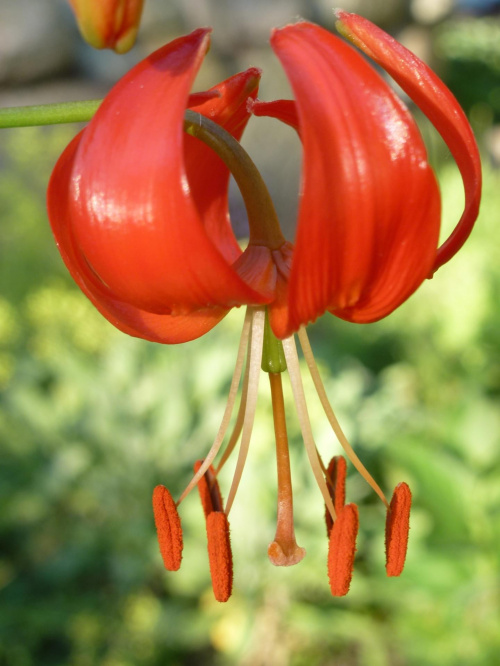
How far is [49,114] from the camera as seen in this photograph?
495 millimetres

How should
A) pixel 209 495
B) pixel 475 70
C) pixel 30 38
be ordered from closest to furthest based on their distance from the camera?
pixel 209 495
pixel 30 38
pixel 475 70

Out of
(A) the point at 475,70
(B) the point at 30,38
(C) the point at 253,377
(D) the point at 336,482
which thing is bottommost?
(A) the point at 475,70

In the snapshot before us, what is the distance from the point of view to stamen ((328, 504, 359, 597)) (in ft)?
2.03

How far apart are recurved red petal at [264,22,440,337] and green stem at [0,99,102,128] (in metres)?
0.13

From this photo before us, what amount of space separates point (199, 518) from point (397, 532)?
1.50m

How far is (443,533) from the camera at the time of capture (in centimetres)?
197

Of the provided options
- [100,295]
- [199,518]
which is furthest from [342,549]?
[199,518]

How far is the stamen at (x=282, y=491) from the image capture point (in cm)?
64

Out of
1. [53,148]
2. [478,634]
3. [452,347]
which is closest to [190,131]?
[478,634]

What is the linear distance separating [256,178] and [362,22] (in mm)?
116

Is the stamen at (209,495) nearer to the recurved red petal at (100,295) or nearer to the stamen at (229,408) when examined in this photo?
the stamen at (229,408)

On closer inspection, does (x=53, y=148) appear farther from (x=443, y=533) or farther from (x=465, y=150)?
(x=465, y=150)

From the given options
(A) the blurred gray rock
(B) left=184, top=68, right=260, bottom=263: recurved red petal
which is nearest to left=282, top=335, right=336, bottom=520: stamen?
(B) left=184, top=68, right=260, bottom=263: recurved red petal

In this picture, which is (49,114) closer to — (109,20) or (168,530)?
(109,20)
